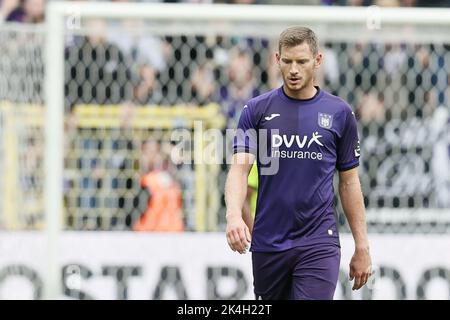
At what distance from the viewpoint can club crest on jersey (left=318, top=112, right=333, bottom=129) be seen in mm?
6357

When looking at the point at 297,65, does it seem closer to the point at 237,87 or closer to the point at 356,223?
the point at 356,223

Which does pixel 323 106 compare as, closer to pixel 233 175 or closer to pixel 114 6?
pixel 233 175

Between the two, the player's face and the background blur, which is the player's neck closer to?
the player's face

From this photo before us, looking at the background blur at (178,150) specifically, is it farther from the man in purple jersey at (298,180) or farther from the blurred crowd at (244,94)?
the man in purple jersey at (298,180)

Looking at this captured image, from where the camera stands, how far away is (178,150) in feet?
31.3

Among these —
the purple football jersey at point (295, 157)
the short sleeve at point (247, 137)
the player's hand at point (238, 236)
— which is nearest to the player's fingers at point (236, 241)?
the player's hand at point (238, 236)

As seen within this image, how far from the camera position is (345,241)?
9.27 metres

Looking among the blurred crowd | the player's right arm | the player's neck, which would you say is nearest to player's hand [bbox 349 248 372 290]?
the player's right arm

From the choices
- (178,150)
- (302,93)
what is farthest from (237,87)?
(302,93)

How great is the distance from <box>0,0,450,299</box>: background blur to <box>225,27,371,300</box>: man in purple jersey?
2.79m

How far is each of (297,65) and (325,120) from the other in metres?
0.33
